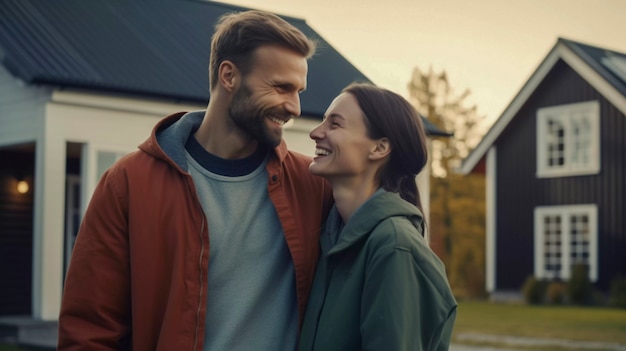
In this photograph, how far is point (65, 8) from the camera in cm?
1562

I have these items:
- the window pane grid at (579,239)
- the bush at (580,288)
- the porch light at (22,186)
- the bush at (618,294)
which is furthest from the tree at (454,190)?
the porch light at (22,186)

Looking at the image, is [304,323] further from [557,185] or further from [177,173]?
[557,185]

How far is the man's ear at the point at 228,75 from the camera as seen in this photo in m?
3.32

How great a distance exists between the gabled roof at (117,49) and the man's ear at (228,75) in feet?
33.9

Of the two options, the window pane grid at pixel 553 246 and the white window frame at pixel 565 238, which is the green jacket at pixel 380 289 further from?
the window pane grid at pixel 553 246

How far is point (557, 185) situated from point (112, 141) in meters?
15.8

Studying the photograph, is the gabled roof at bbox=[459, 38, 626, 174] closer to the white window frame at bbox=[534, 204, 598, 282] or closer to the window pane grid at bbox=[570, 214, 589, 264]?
the white window frame at bbox=[534, 204, 598, 282]

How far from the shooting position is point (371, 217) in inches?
121

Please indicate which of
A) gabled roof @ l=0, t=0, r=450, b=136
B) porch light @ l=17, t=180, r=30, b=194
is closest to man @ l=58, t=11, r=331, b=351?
gabled roof @ l=0, t=0, r=450, b=136

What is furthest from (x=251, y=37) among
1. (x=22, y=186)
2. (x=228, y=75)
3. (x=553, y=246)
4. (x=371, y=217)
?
(x=553, y=246)

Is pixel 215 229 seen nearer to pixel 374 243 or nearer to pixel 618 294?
pixel 374 243

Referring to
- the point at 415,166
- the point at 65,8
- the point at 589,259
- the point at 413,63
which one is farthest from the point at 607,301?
the point at 415,166

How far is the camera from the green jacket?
288cm

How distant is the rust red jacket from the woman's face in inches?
16.1
